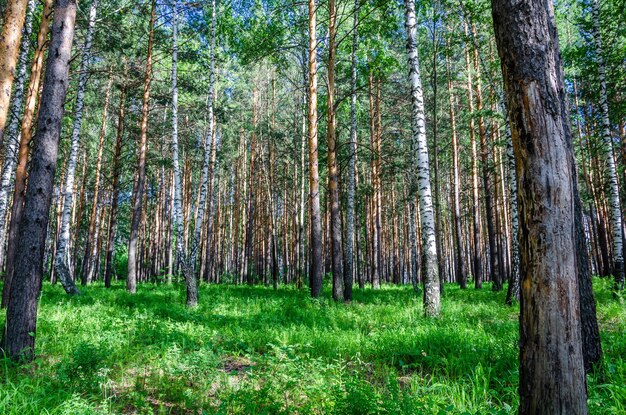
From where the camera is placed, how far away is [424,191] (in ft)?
24.4

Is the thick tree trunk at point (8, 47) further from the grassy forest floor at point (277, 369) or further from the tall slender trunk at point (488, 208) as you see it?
the tall slender trunk at point (488, 208)

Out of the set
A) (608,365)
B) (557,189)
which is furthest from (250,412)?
(608,365)

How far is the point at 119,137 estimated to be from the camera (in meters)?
15.6

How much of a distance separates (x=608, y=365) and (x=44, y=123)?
7560mm

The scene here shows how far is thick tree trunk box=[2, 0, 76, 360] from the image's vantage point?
4.53 metres

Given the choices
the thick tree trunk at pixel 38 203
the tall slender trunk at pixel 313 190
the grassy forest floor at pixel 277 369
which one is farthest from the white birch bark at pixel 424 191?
the thick tree trunk at pixel 38 203

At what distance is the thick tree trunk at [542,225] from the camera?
6.62 feet

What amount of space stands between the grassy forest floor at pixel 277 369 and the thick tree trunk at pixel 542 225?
0.64 m

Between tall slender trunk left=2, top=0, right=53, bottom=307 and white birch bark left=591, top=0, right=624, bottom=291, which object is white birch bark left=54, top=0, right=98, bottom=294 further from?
white birch bark left=591, top=0, right=624, bottom=291

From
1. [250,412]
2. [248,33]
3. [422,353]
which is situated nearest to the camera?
[250,412]

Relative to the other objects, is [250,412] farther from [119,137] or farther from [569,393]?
[119,137]

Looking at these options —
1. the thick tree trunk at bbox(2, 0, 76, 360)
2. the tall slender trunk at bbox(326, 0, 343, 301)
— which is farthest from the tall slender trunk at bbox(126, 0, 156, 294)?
the thick tree trunk at bbox(2, 0, 76, 360)

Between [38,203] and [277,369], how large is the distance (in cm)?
402

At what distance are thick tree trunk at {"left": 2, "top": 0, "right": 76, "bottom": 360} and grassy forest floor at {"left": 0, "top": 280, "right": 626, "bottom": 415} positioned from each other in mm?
410
